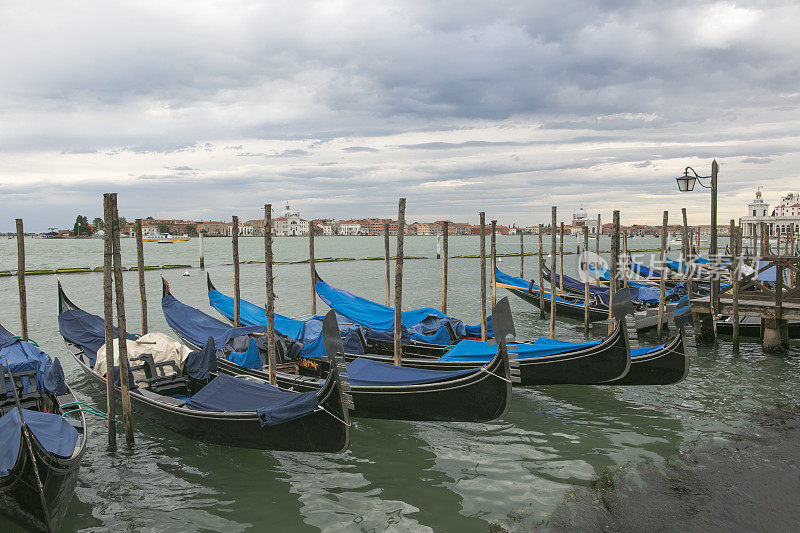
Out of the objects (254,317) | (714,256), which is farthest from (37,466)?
(714,256)

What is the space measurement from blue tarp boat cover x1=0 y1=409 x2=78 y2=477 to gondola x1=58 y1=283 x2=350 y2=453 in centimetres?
149

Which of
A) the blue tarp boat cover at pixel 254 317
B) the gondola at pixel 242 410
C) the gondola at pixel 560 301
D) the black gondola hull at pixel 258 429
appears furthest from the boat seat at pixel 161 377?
the gondola at pixel 560 301

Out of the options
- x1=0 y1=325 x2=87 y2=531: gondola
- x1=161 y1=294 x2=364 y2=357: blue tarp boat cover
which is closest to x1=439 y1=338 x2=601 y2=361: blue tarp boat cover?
x1=161 y1=294 x2=364 y2=357: blue tarp boat cover

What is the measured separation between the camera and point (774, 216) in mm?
66562

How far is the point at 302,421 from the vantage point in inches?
208

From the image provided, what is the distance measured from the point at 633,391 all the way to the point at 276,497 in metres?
5.59

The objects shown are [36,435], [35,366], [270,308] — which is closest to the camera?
[36,435]

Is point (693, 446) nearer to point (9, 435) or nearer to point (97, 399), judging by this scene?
point (9, 435)

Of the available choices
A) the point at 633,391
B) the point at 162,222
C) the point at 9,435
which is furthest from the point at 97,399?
the point at 162,222

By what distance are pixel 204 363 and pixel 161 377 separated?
66 cm

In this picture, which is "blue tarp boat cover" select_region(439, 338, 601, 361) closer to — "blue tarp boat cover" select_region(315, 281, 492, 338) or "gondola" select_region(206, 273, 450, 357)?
"gondola" select_region(206, 273, 450, 357)

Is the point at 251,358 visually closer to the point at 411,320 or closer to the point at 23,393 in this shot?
the point at 23,393

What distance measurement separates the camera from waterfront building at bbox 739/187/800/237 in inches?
2314

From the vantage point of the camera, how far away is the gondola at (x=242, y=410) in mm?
5148
